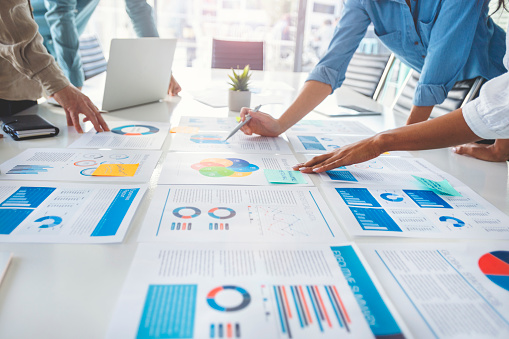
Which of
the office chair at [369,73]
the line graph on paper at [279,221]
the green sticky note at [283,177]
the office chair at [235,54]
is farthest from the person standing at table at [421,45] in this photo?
the office chair at [235,54]

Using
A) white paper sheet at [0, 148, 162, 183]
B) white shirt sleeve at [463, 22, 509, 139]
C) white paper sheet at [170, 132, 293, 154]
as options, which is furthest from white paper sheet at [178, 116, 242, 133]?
white shirt sleeve at [463, 22, 509, 139]

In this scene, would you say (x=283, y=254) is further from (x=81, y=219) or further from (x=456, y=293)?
(x=81, y=219)

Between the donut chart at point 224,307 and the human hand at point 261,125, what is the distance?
2.77ft

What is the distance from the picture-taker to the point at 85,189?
844 millimetres

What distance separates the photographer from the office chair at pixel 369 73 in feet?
7.66

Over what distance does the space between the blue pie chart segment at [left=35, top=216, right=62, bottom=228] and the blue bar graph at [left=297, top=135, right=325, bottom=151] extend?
753mm

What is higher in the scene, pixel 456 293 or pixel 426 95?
pixel 426 95

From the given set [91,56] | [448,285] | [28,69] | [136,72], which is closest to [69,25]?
[136,72]

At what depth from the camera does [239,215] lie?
76 cm

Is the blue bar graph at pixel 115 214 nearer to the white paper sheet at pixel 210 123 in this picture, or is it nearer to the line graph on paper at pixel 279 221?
the line graph on paper at pixel 279 221

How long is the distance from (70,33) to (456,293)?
1.86m

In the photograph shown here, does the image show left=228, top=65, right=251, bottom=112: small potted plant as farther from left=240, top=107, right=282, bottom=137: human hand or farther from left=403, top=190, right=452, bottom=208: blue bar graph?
left=403, top=190, right=452, bottom=208: blue bar graph

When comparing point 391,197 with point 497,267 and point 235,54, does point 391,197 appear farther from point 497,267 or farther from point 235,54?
point 235,54

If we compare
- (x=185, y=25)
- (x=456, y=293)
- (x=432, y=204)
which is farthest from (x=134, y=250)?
(x=185, y=25)
